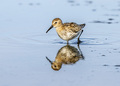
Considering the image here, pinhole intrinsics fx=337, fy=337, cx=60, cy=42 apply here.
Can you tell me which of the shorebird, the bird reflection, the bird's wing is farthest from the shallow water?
the bird's wing

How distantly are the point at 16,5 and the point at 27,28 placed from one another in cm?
366

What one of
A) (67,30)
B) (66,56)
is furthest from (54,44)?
(66,56)

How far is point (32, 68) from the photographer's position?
7180 millimetres

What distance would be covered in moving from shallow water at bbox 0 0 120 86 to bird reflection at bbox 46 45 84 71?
2 centimetres

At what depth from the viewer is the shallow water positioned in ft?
21.6

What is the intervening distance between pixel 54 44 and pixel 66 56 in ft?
4.62

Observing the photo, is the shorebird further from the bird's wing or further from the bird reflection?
the bird reflection

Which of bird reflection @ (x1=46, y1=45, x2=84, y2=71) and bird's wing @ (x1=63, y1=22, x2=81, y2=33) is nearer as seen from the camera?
bird reflection @ (x1=46, y1=45, x2=84, y2=71)

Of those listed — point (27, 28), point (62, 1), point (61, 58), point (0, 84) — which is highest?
point (0, 84)

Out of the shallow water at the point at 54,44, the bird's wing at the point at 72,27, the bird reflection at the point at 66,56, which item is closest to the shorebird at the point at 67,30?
the bird's wing at the point at 72,27

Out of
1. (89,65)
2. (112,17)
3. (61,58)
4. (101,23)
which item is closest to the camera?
(89,65)

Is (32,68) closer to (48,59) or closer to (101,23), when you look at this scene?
(48,59)

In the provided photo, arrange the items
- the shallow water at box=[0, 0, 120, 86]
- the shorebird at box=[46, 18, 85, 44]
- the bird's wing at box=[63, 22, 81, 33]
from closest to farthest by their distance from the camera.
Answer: the shallow water at box=[0, 0, 120, 86]
the shorebird at box=[46, 18, 85, 44]
the bird's wing at box=[63, 22, 81, 33]

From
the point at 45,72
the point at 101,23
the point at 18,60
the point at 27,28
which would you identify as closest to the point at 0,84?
the point at 45,72
